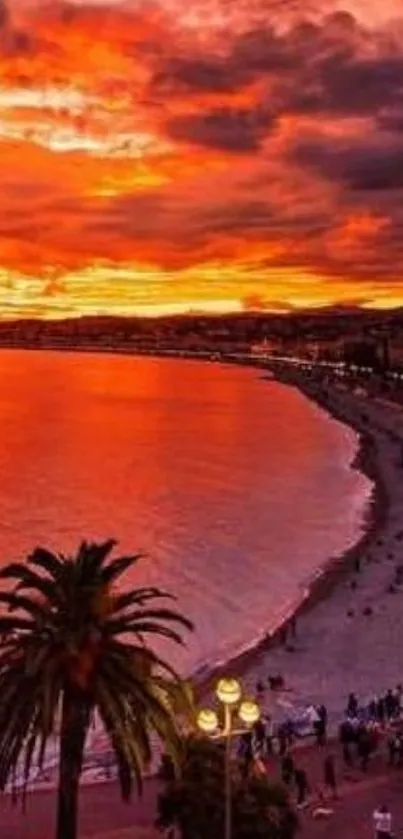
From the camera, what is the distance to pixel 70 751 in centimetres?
2245

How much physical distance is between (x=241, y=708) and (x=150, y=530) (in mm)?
66253

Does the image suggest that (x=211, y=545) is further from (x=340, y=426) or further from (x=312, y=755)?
(x=340, y=426)

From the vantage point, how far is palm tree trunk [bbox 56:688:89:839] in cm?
2173

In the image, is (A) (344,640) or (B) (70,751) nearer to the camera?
(B) (70,751)

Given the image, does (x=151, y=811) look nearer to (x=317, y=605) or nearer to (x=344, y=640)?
(x=344, y=640)

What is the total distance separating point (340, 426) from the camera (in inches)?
7249

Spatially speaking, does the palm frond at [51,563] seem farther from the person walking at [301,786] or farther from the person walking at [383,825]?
the person walking at [301,786]

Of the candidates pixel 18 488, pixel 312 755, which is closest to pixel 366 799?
pixel 312 755

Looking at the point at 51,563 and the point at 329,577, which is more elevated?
the point at 51,563

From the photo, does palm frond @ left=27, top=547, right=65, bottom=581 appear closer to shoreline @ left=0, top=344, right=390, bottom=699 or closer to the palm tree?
the palm tree

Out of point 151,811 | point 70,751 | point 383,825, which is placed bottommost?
point 151,811

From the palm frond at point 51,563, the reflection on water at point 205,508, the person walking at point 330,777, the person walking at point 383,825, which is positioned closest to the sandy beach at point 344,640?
the reflection on water at point 205,508

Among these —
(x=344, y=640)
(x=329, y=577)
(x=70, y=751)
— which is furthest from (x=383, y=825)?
(x=329, y=577)

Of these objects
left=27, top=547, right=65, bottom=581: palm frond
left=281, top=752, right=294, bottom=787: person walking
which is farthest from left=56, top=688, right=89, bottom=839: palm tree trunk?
left=281, top=752, right=294, bottom=787: person walking
